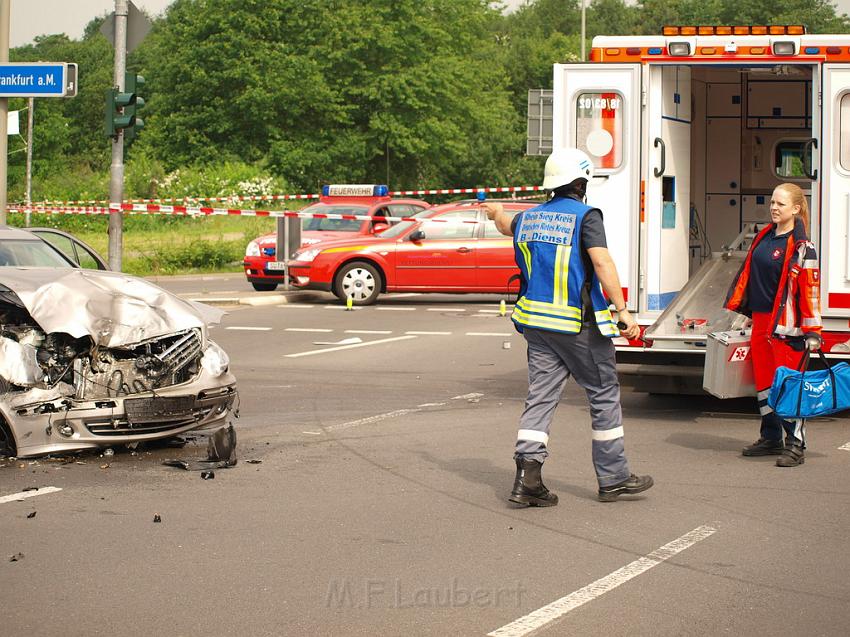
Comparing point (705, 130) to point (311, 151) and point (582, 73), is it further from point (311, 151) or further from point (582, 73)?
point (311, 151)

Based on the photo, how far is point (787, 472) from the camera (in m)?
8.03

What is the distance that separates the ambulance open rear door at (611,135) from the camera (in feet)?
33.7

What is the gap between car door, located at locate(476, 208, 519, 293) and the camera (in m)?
20.9

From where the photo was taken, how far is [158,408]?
8.25 meters

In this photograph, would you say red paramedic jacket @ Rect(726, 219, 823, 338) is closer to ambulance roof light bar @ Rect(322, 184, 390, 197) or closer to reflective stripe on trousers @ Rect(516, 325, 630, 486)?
reflective stripe on trousers @ Rect(516, 325, 630, 486)

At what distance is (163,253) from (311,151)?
95.2ft

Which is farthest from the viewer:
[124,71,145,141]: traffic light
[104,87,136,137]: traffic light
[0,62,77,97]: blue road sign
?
[124,71,145,141]: traffic light

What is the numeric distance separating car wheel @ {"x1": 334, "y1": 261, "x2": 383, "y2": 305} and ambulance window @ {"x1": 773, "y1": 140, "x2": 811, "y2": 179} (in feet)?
30.4


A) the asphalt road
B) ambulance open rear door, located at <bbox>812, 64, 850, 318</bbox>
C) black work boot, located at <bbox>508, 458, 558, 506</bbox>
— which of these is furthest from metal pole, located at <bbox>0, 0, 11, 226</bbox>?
black work boot, located at <bbox>508, 458, 558, 506</bbox>

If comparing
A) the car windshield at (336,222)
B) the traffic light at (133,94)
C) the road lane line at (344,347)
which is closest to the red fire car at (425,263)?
the car windshield at (336,222)

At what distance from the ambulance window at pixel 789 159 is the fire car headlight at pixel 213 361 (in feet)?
20.9

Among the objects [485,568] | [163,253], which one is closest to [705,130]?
[485,568]

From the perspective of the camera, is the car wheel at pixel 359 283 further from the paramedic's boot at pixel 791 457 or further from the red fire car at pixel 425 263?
the paramedic's boot at pixel 791 457

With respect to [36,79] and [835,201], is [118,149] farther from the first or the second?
[835,201]
